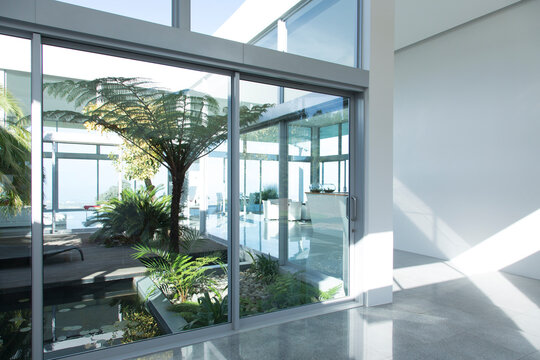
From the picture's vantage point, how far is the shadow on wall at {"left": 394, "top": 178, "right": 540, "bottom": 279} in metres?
5.74

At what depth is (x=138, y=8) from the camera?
309 centimetres

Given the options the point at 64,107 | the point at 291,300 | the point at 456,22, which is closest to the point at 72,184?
the point at 64,107

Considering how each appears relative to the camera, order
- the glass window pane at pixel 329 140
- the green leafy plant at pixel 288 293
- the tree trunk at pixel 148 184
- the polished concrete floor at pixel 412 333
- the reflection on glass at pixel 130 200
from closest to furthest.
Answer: the reflection on glass at pixel 130 200 → the polished concrete floor at pixel 412 333 → the tree trunk at pixel 148 184 → the green leafy plant at pixel 288 293 → the glass window pane at pixel 329 140

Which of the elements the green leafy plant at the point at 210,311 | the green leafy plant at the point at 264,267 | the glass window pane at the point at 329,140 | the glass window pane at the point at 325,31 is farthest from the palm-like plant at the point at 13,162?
the glass window pane at the point at 329,140

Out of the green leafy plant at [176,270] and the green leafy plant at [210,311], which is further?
the green leafy plant at [210,311]

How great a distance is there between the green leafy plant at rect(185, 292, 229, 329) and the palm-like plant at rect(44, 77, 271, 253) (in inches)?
23.5

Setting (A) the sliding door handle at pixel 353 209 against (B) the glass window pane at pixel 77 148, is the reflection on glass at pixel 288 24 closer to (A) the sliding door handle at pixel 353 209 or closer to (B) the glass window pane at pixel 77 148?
(B) the glass window pane at pixel 77 148

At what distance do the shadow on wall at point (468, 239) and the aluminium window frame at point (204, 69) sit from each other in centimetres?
333

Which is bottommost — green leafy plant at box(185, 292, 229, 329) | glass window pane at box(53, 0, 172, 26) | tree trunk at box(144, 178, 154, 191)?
green leafy plant at box(185, 292, 229, 329)

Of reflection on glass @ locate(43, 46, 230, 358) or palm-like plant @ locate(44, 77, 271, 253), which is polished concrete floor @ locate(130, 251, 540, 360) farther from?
palm-like plant @ locate(44, 77, 271, 253)

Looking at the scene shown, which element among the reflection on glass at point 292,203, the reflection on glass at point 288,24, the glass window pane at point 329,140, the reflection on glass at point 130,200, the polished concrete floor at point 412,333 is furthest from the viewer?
the glass window pane at point 329,140

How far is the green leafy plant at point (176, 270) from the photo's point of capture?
10.7 ft

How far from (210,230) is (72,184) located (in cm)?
129

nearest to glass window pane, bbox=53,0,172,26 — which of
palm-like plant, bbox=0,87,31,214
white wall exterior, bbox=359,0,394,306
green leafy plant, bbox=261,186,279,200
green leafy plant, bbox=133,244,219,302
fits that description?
palm-like plant, bbox=0,87,31,214
